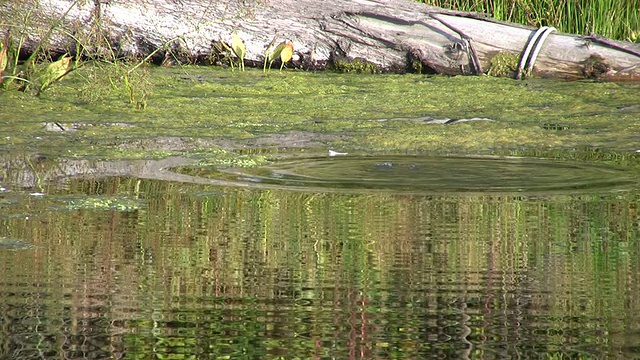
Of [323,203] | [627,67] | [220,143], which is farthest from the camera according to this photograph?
[627,67]

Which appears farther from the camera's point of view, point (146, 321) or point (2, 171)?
point (2, 171)

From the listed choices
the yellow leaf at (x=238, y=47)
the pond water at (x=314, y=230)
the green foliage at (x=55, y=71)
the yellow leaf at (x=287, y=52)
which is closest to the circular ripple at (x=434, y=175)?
the pond water at (x=314, y=230)

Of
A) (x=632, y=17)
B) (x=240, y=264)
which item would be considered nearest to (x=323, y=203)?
(x=240, y=264)

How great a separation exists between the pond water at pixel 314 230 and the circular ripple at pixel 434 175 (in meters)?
0.01

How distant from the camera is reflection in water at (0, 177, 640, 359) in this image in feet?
7.12

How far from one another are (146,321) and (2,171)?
2283 mm

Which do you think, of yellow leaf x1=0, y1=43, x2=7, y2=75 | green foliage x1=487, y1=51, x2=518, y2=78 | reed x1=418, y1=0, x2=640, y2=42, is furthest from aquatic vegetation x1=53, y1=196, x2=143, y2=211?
reed x1=418, y1=0, x2=640, y2=42

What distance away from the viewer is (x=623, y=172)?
455cm

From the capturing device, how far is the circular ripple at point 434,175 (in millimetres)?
4148

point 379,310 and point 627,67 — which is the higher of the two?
point 627,67

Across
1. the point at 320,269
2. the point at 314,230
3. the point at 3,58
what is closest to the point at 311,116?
the point at 3,58

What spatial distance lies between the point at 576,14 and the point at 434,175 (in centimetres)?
497

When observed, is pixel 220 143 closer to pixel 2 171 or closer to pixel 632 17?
pixel 2 171

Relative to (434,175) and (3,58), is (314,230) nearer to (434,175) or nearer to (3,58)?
(434,175)
